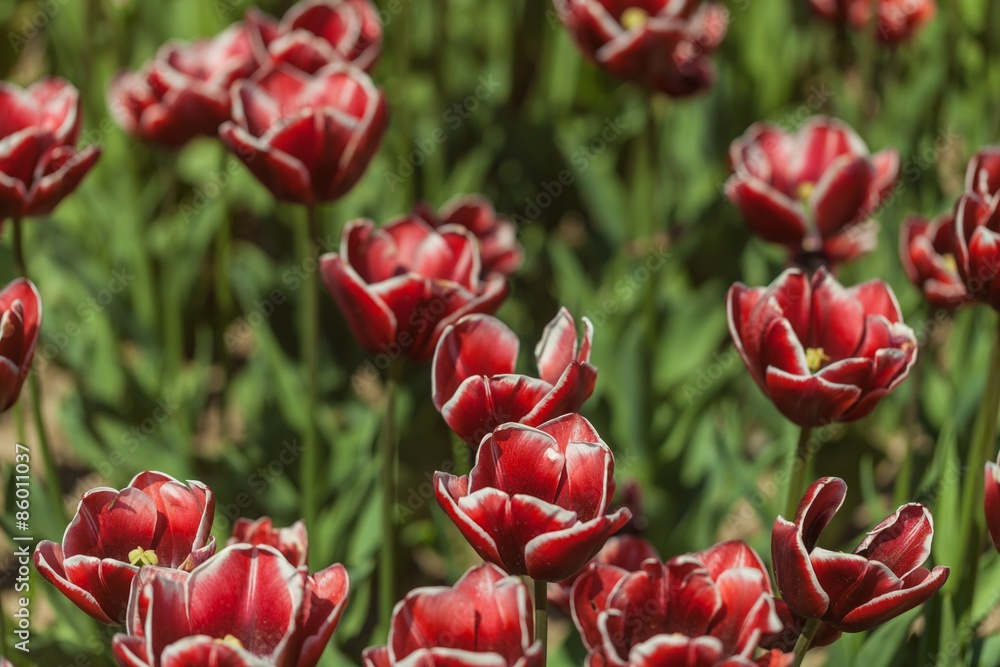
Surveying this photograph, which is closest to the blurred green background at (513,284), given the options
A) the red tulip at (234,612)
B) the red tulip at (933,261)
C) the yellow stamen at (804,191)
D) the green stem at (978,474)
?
the green stem at (978,474)

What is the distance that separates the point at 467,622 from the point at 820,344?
0.67 meters

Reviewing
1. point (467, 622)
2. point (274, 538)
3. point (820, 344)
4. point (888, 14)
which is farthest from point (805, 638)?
point (888, 14)

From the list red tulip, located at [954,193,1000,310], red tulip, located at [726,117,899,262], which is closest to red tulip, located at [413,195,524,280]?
red tulip, located at [726,117,899,262]

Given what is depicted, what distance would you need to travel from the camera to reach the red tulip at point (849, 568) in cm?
101

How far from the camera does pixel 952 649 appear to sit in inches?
57.3

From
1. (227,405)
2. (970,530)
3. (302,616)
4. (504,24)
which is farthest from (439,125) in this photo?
(302,616)

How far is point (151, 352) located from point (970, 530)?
5.40ft

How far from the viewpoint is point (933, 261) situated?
1728mm

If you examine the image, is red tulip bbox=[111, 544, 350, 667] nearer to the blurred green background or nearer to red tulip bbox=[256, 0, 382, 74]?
the blurred green background

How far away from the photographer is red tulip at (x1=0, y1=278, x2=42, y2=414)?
3.78ft

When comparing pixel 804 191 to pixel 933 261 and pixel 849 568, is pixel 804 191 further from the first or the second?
pixel 849 568

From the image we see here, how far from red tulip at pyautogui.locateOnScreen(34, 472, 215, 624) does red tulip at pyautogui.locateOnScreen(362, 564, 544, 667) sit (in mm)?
227

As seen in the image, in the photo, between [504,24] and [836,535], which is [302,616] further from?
[504,24]

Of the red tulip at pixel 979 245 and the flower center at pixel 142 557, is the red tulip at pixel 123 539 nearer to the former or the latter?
the flower center at pixel 142 557
